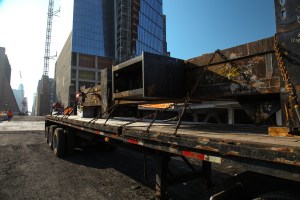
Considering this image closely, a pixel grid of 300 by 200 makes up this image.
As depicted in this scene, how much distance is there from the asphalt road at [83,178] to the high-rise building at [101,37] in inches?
2879

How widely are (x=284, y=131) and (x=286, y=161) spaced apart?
4.05ft

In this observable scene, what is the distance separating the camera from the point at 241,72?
375 cm

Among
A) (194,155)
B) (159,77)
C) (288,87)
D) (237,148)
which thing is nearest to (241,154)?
(237,148)

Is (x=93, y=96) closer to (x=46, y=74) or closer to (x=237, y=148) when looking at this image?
(x=237, y=148)

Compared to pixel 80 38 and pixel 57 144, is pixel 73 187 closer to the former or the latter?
pixel 57 144

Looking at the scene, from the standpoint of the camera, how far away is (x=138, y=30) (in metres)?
90.9

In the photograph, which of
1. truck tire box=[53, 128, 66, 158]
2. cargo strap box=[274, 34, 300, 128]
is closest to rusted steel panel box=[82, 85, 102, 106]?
truck tire box=[53, 128, 66, 158]

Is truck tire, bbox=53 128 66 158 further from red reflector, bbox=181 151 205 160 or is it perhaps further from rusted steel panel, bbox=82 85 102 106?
red reflector, bbox=181 151 205 160

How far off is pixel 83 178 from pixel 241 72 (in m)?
5.56

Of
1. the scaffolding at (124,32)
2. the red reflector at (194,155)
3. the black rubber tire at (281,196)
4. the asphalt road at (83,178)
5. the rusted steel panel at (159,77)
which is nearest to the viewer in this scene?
the black rubber tire at (281,196)

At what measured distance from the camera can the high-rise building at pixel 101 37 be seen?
8181 centimetres

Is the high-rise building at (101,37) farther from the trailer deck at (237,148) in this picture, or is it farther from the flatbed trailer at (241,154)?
the trailer deck at (237,148)

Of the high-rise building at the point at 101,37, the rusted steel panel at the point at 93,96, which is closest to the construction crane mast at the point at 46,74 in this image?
the high-rise building at the point at 101,37

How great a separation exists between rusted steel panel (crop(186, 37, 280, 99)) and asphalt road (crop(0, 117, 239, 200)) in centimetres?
178
